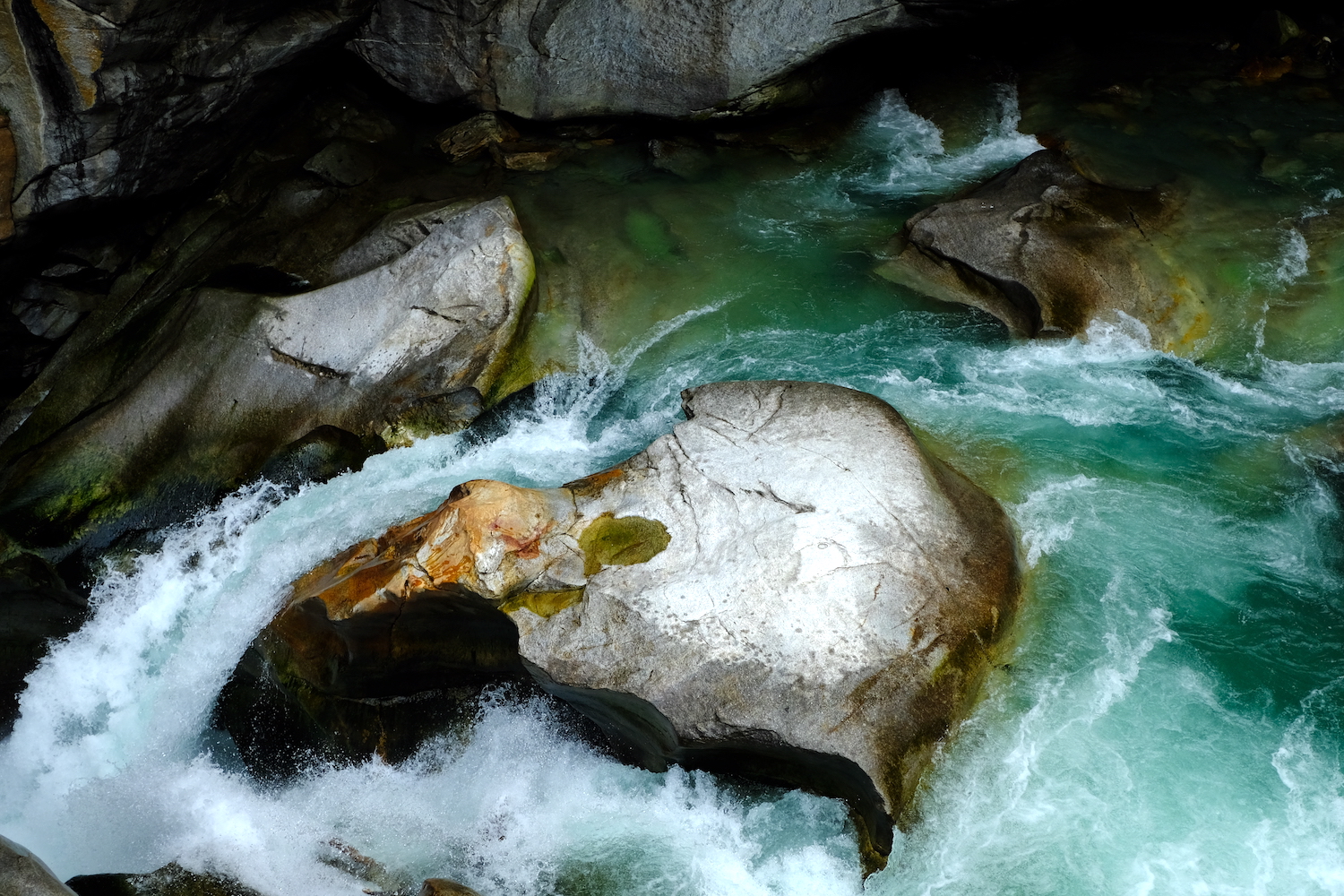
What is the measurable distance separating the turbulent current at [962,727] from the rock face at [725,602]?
309 mm

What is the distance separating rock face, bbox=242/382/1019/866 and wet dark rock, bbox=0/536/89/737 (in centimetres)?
222

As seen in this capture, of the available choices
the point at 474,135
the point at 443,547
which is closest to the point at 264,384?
the point at 443,547

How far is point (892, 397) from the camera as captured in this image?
26.6 ft

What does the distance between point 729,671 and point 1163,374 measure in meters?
4.57

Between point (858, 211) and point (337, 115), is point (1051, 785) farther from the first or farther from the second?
point (337, 115)

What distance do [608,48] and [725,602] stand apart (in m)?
7.17

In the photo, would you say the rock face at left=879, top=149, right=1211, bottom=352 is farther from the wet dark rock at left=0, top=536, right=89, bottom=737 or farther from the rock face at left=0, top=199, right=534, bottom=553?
the wet dark rock at left=0, top=536, right=89, bottom=737

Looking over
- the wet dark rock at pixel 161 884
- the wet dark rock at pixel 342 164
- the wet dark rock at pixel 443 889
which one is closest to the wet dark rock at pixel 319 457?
the wet dark rock at pixel 161 884

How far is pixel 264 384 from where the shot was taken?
27.6ft

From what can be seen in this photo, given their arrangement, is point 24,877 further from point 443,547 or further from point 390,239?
point 390,239

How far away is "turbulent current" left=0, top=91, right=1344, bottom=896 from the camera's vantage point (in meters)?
5.53

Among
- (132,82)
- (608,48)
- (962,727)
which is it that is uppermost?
(132,82)

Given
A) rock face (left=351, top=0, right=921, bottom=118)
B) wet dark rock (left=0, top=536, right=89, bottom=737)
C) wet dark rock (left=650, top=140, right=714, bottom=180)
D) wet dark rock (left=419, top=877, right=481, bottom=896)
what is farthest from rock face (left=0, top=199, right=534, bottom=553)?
wet dark rock (left=419, top=877, right=481, bottom=896)

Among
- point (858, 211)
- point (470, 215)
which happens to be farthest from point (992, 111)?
point (470, 215)
